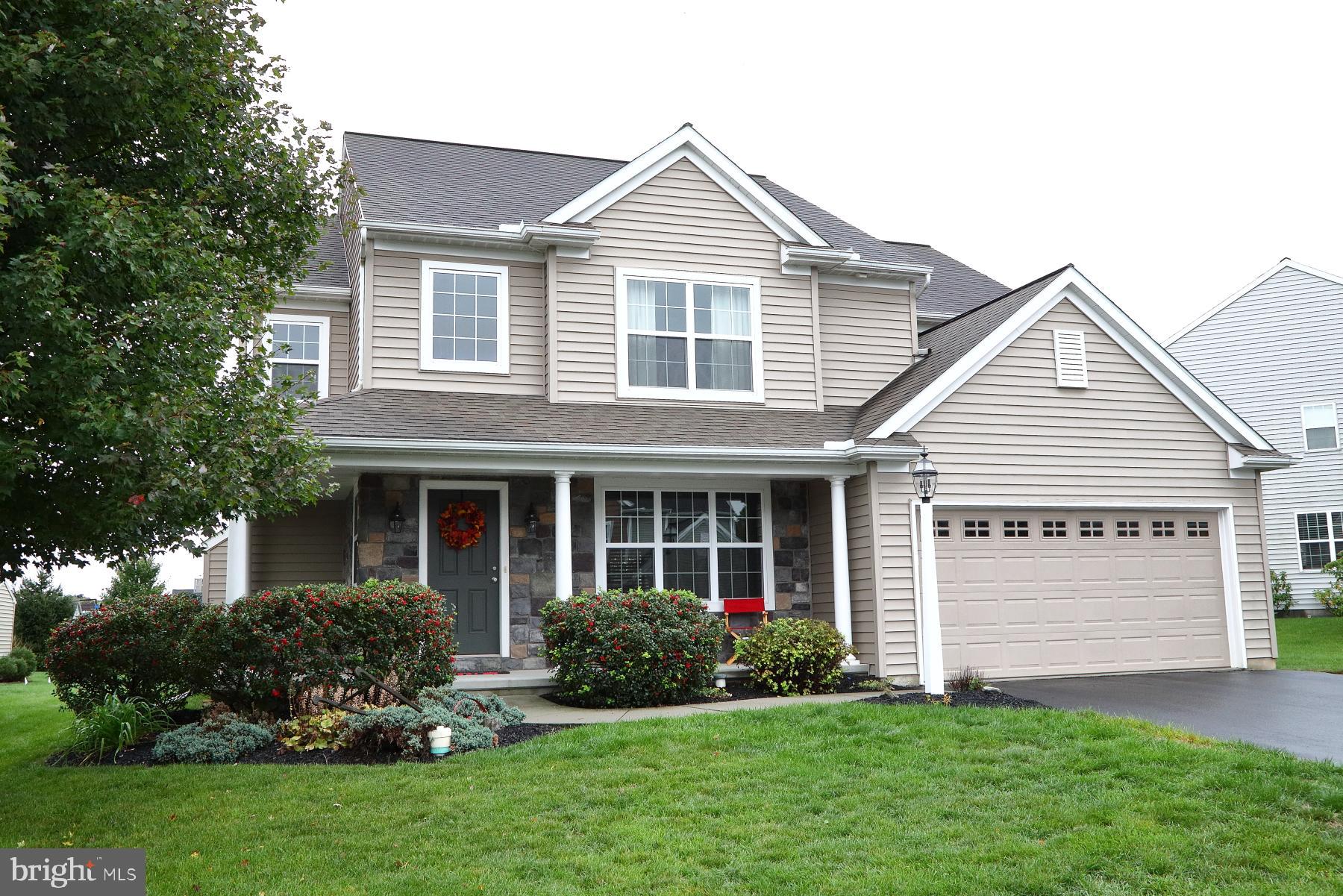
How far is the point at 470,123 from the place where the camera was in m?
33.1

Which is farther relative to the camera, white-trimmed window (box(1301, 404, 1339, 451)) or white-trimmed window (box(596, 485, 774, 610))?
white-trimmed window (box(1301, 404, 1339, 451))

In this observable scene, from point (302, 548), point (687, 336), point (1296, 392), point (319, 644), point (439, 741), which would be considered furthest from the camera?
point (1296, 392)

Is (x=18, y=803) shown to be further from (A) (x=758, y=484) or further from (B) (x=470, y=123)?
(B) (x=470, y=123)

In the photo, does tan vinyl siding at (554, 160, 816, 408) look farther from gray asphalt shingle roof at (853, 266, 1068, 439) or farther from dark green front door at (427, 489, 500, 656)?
dark green front door at (427, 489, 500, 656)

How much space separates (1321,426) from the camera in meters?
23.3

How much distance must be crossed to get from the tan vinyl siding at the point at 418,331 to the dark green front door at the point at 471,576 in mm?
1457

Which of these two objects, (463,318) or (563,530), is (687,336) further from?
(563,530)

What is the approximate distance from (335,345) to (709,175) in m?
5.89

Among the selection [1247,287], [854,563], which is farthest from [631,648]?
[1247,287]

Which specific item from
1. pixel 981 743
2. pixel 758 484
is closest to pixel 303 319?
pixel 758 484

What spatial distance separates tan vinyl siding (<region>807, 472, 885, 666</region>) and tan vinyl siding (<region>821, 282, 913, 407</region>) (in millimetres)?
1811

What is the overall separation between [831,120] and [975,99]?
147 inches

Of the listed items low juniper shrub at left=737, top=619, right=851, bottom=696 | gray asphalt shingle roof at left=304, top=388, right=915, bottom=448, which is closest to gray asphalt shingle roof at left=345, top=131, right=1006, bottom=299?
gray asphalt shingle roof at left=304, top=388, right=915, bottom=448

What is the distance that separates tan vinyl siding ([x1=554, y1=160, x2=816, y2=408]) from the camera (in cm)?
1302
